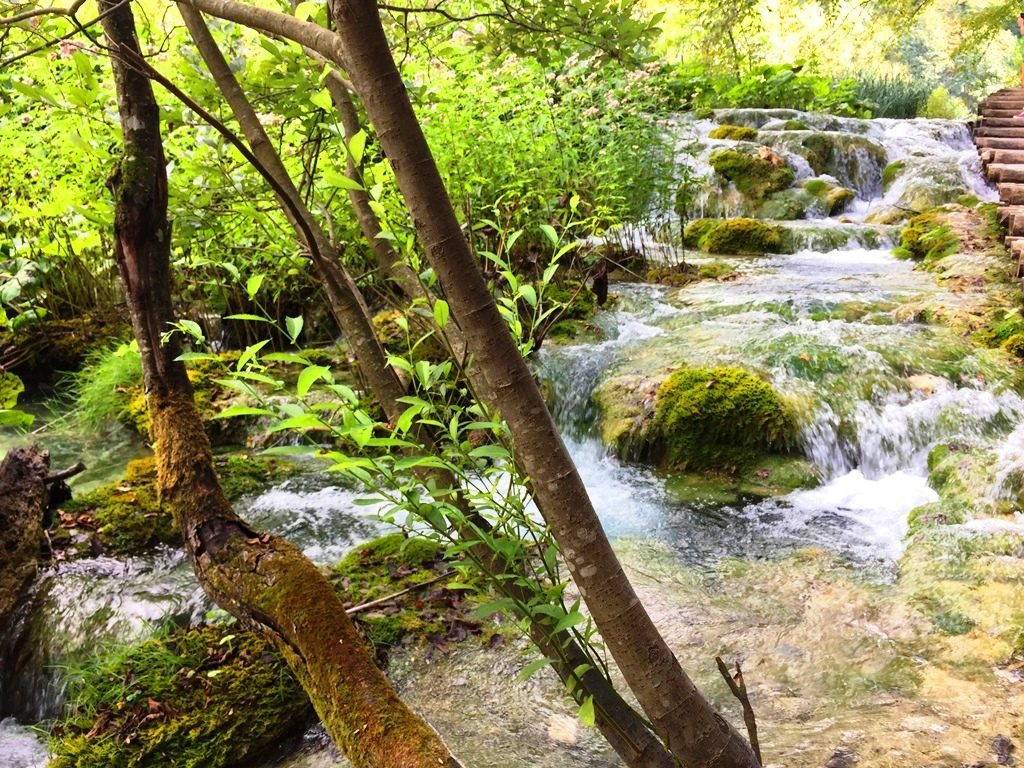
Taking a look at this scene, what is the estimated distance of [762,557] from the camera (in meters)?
3.69

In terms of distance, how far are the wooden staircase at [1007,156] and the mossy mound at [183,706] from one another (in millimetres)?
5907

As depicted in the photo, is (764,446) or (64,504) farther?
(764,446)

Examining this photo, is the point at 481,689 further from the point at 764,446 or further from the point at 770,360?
the point at 770,360

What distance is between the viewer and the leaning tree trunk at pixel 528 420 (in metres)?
1.03

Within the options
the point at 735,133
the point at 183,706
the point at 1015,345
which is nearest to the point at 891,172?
the point at 735,133

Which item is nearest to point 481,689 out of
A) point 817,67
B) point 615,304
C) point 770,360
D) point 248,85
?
point 248,85

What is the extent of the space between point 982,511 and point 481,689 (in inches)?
118

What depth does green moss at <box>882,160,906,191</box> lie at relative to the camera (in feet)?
37.2

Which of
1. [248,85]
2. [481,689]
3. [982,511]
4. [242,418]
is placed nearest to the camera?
[481,689]

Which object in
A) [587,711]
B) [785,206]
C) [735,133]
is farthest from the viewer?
[735,133]

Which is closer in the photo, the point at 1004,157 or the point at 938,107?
the point at 1004,157

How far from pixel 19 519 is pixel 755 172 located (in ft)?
36.0

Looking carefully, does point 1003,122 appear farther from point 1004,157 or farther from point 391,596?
point 391,596

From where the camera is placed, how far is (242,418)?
234 inches
